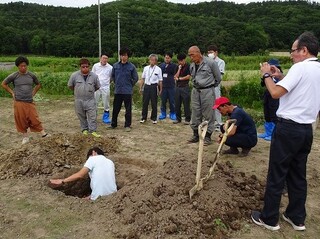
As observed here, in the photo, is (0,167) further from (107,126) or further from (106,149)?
(107,126)

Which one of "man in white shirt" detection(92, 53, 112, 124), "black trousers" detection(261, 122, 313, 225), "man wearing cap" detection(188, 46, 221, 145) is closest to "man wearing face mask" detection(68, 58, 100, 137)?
"man in white shirt" detection(92, 53, 112, 124)

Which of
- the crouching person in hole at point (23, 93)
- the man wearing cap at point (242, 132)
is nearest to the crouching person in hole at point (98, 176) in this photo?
the man wearing cap at point (242, 132)

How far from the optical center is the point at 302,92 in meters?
3.22

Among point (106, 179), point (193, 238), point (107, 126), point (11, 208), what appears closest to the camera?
point (193, 238)

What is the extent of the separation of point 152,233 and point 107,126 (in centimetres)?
493

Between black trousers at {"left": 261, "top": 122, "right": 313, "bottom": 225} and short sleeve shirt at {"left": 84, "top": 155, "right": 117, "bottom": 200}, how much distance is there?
191 centimetres

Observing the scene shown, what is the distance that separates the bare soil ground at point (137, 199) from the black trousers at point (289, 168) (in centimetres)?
21

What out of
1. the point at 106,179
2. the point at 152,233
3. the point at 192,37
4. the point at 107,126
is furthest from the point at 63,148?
the point at 192,37

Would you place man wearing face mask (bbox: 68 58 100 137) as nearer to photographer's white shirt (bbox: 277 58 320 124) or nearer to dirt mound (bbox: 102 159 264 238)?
dirt mound (bbox: 102 159 264 238)

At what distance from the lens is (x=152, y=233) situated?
141 inches

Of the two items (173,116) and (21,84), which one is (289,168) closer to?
(21,84)

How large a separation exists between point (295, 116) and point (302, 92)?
22 centimetres

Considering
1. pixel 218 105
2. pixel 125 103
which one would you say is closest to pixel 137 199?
pixel 218 105

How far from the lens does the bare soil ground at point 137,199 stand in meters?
3.66
